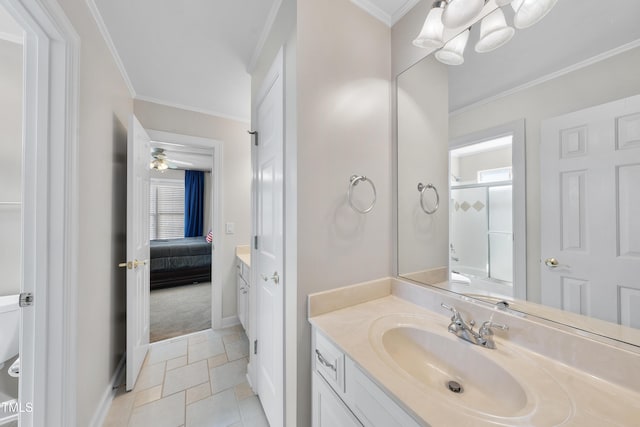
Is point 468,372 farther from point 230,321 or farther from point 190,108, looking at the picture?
point 190,108

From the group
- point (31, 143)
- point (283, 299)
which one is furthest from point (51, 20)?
point (283, 299)

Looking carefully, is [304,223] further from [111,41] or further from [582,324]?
[111,41]

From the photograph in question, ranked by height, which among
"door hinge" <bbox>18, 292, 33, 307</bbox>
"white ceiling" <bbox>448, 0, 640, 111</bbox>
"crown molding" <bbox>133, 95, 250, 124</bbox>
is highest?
"crown molding" <bbox>133, 95, 250, 124</bbox>

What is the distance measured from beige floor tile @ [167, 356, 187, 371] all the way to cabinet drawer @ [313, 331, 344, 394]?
1.63 metres

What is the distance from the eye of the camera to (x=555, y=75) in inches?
31.0

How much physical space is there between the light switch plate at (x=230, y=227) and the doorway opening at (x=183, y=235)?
4.2 inches

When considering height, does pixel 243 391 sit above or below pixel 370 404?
below

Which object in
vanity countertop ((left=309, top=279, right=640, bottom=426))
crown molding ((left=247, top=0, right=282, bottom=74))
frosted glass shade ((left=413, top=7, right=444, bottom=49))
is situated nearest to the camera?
vanity countertop ((left=309, top=279, right=640, bottom=426))

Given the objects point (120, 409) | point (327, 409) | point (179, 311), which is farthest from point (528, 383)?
point (179, 311)

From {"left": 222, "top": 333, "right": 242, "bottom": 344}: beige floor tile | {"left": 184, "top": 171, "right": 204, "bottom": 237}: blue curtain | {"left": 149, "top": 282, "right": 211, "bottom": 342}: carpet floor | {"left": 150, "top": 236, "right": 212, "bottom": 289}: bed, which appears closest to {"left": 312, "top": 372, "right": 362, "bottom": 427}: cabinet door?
{"left": 222, "top": 333, "right": 242, "bottom": 344}: beige floor tile

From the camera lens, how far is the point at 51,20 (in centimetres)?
93

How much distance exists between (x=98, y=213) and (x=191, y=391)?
140cm

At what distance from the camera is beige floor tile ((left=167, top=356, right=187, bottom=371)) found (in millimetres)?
1888

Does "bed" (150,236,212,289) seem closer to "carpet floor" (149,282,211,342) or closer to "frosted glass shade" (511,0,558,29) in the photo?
"carpet floor" (149,282,211,342)
